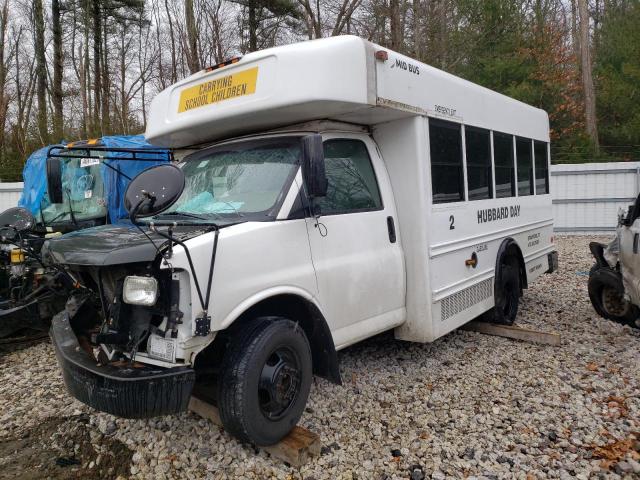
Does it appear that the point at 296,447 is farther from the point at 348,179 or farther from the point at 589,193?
the point at 589,193

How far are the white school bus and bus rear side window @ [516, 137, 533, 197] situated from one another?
1123 mm

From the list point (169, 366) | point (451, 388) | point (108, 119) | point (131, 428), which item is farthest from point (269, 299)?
point (108, 119)

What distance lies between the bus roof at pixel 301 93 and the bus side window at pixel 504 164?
1.06 meters

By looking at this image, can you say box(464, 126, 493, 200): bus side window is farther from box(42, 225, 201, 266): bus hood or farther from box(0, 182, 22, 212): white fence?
box(0, 182, 22, 212): white fence

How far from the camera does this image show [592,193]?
48.6 ft

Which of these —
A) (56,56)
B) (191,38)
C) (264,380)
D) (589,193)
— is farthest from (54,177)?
(56,56)

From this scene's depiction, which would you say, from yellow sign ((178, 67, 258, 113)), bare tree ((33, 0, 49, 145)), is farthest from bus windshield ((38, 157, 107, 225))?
bare tree ((33, 0, 49, 145))

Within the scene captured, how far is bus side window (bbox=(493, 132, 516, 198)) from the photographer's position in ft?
19.1

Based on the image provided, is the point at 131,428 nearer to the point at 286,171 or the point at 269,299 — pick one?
the point at 269,299

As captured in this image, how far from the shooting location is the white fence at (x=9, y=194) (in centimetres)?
1529

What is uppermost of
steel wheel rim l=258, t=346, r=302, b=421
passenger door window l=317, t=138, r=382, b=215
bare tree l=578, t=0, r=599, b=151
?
bare tree l=578, t=0, r=599, b=151

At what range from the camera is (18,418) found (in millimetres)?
4102

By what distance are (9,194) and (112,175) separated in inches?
404

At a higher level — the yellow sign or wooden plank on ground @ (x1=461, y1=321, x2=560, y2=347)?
the yellow sign
